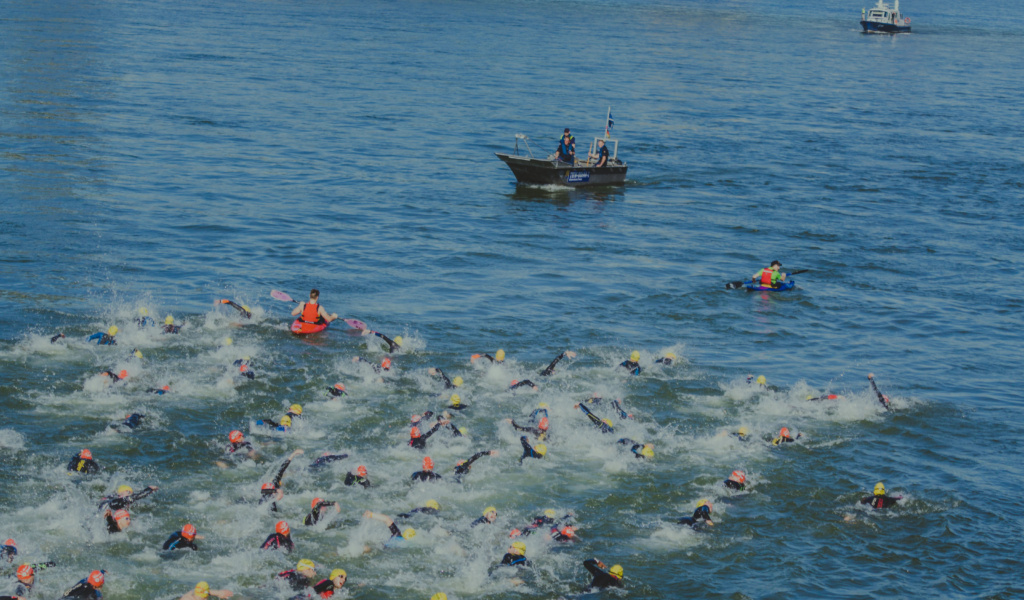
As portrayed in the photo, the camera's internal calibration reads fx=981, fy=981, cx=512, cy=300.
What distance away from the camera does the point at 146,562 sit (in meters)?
17.8

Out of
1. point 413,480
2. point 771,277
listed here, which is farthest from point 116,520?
point 771,277

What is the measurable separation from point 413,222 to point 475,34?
8979 cm

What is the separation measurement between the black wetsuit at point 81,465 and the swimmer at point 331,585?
6.49 meters

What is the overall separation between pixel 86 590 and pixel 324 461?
6.18 m

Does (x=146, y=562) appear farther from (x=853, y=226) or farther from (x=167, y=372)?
(x=853, y=226)

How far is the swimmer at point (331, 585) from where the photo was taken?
17047 millimetres

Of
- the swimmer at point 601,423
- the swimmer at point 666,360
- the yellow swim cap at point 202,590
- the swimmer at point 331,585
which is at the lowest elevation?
the swimmer at point 331,585

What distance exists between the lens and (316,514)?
19.3 metres

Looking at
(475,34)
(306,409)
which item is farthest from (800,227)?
(475,34)

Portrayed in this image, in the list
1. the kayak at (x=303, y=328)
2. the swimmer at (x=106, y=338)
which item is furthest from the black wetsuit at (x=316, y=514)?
the swimmer at (x=106, y=338)

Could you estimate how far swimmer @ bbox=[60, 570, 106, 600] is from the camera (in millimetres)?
16328

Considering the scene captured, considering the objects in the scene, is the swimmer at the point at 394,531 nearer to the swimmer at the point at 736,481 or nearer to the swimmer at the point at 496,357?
the swimmer at the point at 736,481

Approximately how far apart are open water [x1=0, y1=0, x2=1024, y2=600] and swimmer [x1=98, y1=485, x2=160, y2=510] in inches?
8.9

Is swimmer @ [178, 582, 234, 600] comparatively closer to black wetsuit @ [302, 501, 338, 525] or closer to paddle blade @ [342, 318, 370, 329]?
black wetsuit @ [302, 501, 338, 525]
